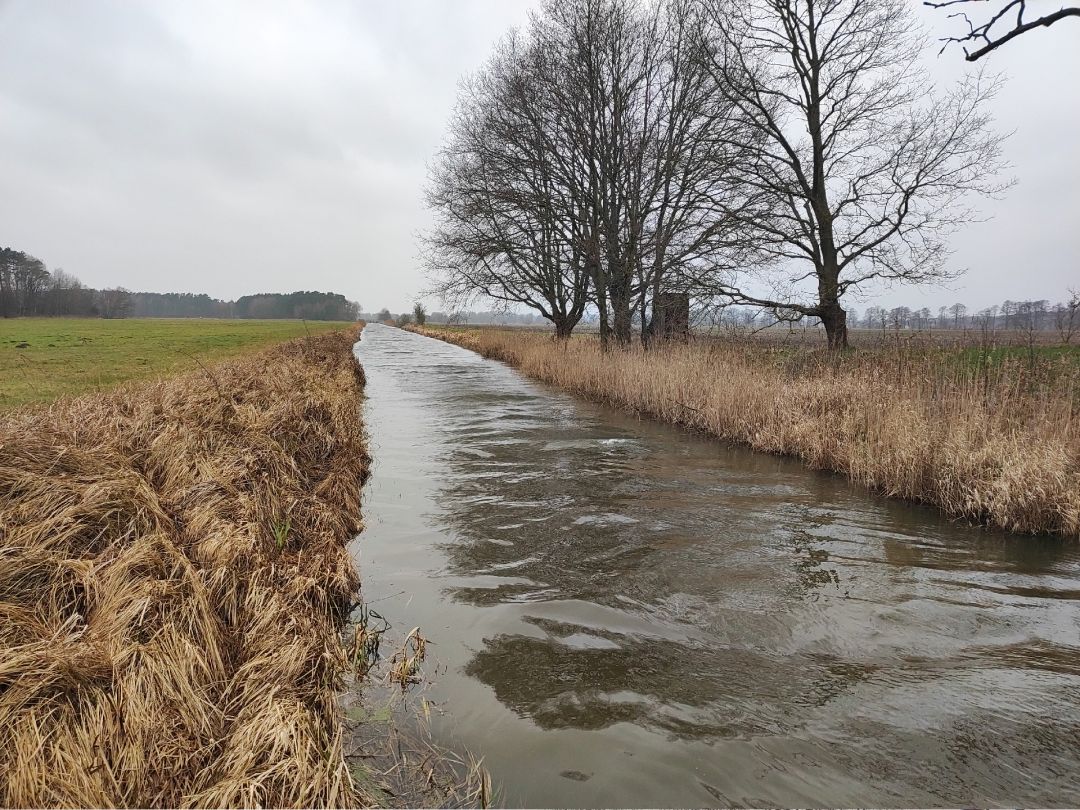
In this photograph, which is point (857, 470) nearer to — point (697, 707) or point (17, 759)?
point (697, 707)

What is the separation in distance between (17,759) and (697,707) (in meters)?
2.79

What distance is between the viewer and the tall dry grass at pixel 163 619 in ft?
6.81

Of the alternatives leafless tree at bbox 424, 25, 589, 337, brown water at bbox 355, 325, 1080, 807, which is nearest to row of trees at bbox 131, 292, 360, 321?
leafless tree at bbox 424, 25, 589, 337

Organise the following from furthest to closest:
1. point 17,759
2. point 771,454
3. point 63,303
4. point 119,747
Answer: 1. point 63,303
2. point 771,454
3. point 119,747
4. point 17,759

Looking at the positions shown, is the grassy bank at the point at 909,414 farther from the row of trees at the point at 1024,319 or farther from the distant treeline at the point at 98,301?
the distant treeline at the point at 98,301

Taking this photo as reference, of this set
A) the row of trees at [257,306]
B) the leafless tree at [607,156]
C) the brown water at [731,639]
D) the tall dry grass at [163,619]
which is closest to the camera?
the tall dry grass at [163,619]

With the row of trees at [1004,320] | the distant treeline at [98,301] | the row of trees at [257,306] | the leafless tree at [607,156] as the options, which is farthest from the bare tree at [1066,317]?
the row of trees at [257,306]

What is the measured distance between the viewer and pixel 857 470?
6.80 m

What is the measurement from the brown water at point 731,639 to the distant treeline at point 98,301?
89822mm

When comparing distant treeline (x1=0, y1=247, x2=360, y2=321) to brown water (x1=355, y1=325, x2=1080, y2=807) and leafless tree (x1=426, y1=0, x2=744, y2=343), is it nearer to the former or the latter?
leafless tree (x1=426, y1=0, x2=744, y2=343)

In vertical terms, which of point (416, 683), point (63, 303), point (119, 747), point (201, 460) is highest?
point (63, 303)

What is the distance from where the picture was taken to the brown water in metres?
2.43

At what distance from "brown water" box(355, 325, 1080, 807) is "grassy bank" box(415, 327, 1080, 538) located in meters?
0.41

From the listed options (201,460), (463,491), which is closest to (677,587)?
(463,491)
